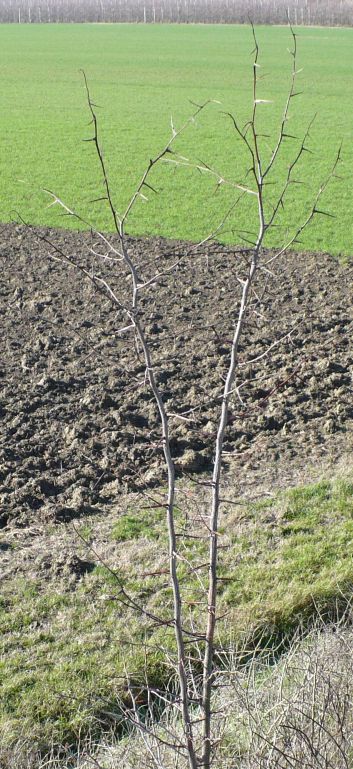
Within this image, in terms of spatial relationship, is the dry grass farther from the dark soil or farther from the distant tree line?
the distant tree line

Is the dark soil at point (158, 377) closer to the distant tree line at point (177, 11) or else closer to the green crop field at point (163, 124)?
the green crop field at point (163, 124)

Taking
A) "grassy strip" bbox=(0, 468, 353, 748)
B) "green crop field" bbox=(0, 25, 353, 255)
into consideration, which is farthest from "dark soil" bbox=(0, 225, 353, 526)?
"green crop field" bbox=(0, 25, 353, 255)

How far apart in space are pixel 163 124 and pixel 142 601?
21.0 metres

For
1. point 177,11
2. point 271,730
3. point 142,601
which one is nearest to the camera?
point 271,730

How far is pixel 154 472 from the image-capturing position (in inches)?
251

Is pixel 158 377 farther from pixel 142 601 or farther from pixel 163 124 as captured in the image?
pixel 163 124

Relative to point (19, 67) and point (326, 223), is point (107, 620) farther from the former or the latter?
point (19, 67)

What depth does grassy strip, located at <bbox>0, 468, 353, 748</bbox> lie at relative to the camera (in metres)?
4.41

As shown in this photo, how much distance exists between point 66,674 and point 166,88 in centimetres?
3031

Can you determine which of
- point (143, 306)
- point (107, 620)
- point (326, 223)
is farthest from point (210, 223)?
point (107, 620)

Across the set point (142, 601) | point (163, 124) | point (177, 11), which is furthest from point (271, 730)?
point (177, 11)

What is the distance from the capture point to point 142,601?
16.8ft

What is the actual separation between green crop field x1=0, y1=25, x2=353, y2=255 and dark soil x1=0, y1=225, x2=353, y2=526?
144 centimetres

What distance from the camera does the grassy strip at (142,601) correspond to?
4410 millimetres
